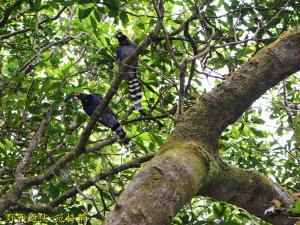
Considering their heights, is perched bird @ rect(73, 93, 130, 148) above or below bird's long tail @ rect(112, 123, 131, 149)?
above

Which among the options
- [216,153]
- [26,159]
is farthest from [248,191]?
[26,159]

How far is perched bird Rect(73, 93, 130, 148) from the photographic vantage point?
445cm

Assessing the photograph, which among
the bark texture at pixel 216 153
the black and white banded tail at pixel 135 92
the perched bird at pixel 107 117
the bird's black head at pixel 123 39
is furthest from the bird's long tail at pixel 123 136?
the bark texture at pixel 216 153

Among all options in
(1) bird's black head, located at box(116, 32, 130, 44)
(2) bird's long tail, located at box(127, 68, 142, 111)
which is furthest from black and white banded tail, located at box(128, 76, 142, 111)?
(1) bird's black head, located at box(116, 32, 130, 44)

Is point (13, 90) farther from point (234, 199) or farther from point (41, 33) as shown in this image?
point (234, 199)

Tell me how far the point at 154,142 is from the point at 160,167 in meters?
2.59

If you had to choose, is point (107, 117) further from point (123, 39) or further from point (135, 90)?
point (123, 39)

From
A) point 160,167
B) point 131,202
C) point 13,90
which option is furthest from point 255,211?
point 13,90

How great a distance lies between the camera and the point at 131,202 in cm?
140

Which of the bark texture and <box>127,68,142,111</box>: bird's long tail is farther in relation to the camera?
<box>127,68,142,111</box>: bird's long tail

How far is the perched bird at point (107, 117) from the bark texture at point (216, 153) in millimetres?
2048

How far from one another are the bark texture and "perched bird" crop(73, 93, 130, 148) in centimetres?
205

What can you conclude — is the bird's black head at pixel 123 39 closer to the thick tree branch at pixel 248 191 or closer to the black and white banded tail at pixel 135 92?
the black and white banded tail at pixel 135 92

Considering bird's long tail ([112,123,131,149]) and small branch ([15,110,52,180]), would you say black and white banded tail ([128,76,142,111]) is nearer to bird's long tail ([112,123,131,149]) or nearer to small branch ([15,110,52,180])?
bird's long tail ([112,123,131,149])
